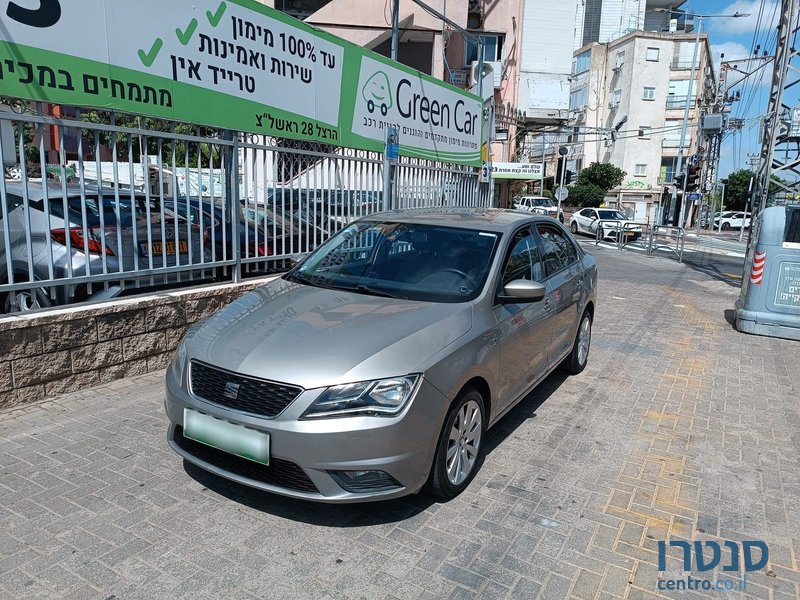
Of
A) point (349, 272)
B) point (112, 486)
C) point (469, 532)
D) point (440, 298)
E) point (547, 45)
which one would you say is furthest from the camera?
point (547, 45)

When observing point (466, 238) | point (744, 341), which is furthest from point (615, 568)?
point (744, 341)

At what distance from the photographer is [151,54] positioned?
507 centimetres

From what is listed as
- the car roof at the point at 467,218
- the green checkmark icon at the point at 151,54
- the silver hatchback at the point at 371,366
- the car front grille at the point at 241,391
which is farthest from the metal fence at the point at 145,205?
the car front grille at the point at 241,391

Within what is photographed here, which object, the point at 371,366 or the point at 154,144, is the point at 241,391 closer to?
the point at 371,366

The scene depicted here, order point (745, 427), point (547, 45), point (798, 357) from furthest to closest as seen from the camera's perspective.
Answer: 1. point (547, 45)
2. point (798, 357)
3. point (745, 427)

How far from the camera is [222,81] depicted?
18.9 ft

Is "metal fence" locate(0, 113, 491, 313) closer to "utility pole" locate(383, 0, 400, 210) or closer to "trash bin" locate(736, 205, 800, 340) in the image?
"utility pole" locate(383, 0, 400, 210)

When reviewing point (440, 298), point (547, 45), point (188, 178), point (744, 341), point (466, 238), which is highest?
point (547, 45)

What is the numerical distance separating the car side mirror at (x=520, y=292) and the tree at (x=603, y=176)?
49.1m

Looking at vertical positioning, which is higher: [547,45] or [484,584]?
[547,45]

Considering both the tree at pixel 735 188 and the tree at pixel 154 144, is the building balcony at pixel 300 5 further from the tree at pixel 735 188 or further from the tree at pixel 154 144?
the tree at pixel 735 188

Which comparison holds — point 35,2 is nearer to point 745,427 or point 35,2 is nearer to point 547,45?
point 745,427

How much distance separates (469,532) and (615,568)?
28.8 inches

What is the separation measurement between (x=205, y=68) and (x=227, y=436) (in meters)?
4.00
